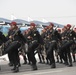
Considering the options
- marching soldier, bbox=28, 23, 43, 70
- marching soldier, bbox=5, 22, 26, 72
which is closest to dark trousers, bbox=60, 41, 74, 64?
marching soldier, bbox=28, 23, 43, 70

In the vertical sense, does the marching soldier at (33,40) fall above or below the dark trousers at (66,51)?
above

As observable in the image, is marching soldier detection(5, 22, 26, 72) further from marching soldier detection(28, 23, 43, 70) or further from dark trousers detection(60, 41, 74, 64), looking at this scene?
dark trousers detection(60, 41, 74, 64)

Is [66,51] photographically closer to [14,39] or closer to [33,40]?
[33,40]

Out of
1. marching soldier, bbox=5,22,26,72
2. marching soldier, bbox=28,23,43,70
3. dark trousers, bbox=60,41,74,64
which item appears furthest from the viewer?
dark trousers, bbox=60,41,74,64

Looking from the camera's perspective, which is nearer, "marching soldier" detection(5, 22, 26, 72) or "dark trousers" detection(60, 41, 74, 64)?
"marching soldier" detection(5, 22, 26, 72)

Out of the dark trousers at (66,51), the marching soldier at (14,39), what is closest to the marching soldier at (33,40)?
the marching soldier at (14,39)

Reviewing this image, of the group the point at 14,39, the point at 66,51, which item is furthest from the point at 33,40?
the point at 66,51

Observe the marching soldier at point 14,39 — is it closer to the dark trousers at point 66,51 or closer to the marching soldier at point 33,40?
the marching soldier at point 33,40

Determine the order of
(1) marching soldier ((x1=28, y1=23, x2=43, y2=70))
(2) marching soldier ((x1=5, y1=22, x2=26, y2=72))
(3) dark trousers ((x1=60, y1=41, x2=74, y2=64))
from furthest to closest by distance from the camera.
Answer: (3) dark trousers ((x1=60, y1=41, x2=74, y2=64)) → (1) marching soldier ((x1=28, y1=23, x2=43, y2=70)) → (2) marching soldier ((x1=5, y1=22, x2=26, y2=72))

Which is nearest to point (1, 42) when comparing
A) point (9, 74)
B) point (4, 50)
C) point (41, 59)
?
point (4, 50)

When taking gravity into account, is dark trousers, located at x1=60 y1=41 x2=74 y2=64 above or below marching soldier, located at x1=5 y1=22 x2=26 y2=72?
below

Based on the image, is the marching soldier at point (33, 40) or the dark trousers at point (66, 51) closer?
the marching soldier at point (33, 40)

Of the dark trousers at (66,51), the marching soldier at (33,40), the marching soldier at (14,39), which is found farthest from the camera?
the dark trousers at (66,51)

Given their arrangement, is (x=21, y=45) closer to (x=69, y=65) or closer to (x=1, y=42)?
(x=1, y=42)
